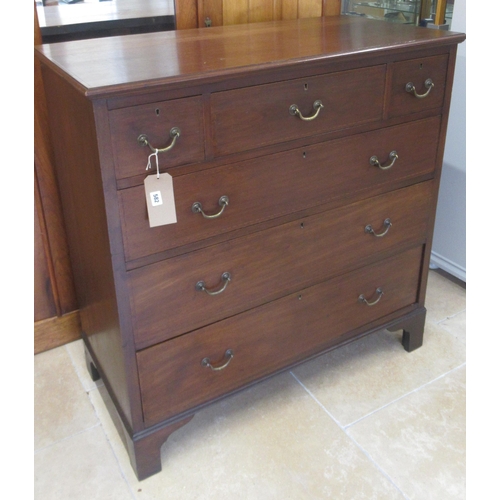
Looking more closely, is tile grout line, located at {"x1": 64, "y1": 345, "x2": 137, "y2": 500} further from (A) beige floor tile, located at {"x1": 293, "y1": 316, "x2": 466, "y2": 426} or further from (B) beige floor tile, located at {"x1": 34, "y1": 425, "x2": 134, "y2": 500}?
(A) beige floor tile, located at {"x1": 293, "y1": 316, "x2": 466, "y2": 426}

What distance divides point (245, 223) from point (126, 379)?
1.52 ft

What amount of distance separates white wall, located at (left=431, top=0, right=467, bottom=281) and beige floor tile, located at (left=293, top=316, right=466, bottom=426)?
0.36 m

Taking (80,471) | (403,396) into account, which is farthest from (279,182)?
(80,471)

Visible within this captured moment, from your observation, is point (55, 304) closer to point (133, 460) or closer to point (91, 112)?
point (133, 460)

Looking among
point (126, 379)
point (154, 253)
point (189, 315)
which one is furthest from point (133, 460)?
point (154, 253)

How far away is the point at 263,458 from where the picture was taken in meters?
1.58

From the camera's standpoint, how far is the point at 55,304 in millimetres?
1925

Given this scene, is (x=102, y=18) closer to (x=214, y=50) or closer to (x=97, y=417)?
(x=214, y=50)

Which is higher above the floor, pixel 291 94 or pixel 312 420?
pixel 291 94

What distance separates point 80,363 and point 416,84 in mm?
1319

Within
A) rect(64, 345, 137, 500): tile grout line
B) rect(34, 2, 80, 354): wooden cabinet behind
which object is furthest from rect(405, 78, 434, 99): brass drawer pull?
rect(64, 345, 137, 500): tile grout line

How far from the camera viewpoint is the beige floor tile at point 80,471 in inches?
58.6

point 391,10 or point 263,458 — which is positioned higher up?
point 391,10

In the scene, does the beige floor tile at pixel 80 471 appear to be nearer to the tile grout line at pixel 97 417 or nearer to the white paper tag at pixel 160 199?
the tile grout line at pixel 97 417
